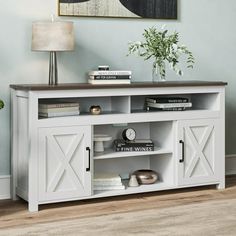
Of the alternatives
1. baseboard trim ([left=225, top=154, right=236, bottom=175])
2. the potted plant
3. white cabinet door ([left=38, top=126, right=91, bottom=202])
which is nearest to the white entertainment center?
white cabinet door ([left=38, top=126, right=91, bottom=202])

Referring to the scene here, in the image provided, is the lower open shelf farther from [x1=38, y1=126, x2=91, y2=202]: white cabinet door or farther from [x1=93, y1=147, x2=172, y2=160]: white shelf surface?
[x1=93, y1=147, x2=172, y2=160]: white shelf surface

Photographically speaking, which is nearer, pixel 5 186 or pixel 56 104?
pixel 56 104

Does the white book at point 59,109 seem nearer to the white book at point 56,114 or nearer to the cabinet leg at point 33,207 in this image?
the white book at point 56,114

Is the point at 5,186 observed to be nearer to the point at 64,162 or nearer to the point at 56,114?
the point at 64,162

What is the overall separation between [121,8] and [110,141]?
0.95 metres

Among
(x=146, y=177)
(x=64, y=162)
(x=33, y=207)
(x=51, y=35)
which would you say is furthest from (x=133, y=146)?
(x=51, y=35)

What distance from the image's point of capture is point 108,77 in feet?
12.6

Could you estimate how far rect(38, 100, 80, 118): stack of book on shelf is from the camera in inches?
140

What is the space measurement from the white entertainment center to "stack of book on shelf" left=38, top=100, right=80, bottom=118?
5 centimetres

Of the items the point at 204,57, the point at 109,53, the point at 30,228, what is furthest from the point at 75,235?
the point at 204,57

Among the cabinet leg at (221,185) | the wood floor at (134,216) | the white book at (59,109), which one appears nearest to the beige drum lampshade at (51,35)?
the white book at (59,109)

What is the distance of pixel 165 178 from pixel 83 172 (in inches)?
27.4

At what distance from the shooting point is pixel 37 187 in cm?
349

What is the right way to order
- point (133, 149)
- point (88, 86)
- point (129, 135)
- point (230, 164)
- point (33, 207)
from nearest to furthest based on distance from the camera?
1. point (33, 207)
2. point (88, 86)
3. point (133, 149)
4. point (129, 135)
5. point (230, 164)
